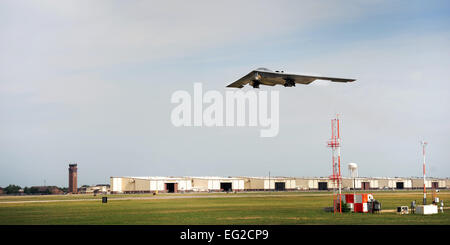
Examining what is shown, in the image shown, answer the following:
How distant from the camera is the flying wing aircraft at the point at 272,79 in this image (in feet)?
138

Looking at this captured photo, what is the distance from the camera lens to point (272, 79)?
42.8 meters

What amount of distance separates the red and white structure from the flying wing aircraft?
53.9ft

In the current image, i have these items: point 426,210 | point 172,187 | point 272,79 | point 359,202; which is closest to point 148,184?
point 172,187

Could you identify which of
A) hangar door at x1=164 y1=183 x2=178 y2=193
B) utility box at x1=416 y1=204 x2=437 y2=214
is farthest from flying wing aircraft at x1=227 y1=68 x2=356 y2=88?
hangar door at x1=164 y1=183 x2=178 y2=193

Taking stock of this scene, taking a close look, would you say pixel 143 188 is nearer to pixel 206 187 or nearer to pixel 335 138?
pixel 206 187

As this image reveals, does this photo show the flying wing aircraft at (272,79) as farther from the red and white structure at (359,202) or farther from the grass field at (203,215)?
the red and white structure at (359,202)

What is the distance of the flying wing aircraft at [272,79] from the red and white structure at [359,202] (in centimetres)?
1643

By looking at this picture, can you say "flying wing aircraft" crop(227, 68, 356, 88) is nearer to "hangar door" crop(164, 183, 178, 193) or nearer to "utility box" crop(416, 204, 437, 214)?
"utility box" crop(416, 204, 437, 214)

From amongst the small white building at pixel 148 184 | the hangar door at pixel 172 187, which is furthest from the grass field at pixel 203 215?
the hangar door at pixel 172 187

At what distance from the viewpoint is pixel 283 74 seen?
139ft

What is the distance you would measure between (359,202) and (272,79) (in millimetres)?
21111
